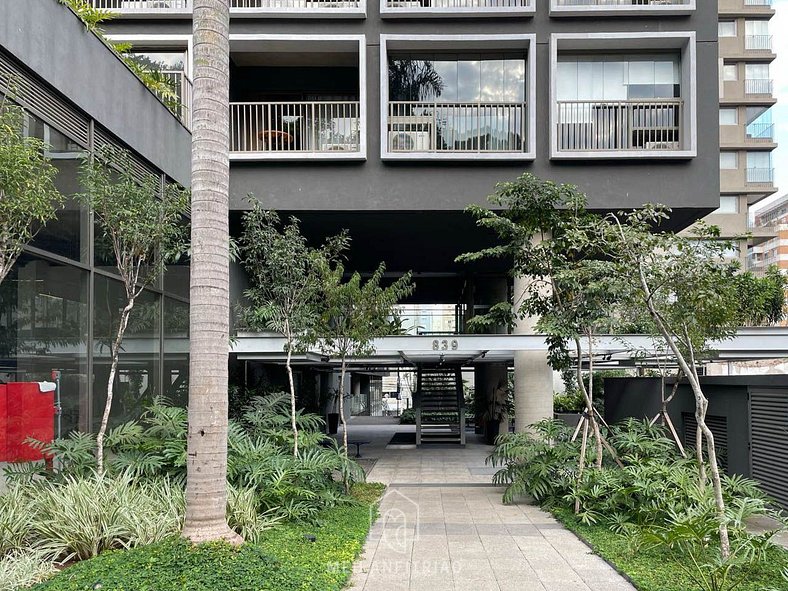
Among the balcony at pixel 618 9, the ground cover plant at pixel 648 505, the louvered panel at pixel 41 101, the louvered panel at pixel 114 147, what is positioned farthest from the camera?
the balcony at pixel 618 9

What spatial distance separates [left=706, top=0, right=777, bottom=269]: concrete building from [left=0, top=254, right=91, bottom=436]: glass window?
139ft

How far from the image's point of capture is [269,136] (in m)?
15.3

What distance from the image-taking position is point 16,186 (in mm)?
5785

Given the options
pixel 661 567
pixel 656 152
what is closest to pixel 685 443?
pixel 656 152

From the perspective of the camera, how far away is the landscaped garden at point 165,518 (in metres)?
5.64

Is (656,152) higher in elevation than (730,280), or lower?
higher

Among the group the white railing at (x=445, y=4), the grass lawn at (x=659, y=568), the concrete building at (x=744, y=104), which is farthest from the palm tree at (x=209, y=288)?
the concrete building at (x=744, y=104)

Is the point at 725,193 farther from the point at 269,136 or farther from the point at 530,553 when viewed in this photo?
the point at 530,553

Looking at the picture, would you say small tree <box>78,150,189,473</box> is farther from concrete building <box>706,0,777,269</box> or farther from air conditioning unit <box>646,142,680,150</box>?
concrete building <box>706,0,777,269</box>

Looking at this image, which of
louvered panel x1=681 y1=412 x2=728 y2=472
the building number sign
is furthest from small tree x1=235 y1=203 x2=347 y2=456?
louvered panel x1=681 y1=412 x2=728 y2=472

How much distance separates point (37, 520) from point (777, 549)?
25.1 ft

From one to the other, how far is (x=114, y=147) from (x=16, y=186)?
4770mm

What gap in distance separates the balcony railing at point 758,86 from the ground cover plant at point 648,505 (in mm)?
39997

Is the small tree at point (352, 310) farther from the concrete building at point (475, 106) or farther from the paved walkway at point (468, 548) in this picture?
the concrete building at point (475, 106)
